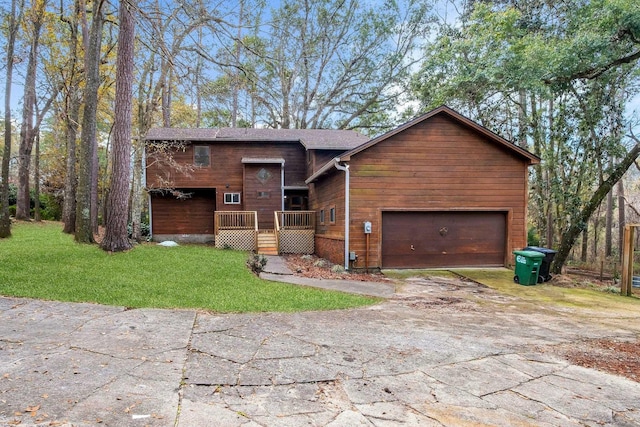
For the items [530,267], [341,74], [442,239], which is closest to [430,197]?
[442,239]

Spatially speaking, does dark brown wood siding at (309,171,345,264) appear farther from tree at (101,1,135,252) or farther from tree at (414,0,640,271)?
tree at (414,0,640,271)

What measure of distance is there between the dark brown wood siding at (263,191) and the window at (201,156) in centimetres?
208

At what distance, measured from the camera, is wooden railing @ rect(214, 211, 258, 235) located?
1598 centimetres

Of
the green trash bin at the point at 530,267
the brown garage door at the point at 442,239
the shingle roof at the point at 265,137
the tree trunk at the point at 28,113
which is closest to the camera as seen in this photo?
the green trash bin at the point at 530,267

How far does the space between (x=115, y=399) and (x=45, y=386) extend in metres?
0.59

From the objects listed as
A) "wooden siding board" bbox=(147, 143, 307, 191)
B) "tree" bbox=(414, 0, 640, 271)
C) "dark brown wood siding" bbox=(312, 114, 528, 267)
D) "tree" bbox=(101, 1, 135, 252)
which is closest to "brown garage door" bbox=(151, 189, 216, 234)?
"wooden siding board" bbox=(147, 143, 307, 191)

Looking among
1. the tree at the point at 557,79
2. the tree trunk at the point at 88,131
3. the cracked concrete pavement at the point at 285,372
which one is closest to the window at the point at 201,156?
the tree trunk at the point at 88,131

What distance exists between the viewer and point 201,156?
691 inches

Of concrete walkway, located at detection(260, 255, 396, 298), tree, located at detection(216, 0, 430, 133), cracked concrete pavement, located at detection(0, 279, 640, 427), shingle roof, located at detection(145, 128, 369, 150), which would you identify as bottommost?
concrete walkway, located at detection(260, 255, 396, 298)

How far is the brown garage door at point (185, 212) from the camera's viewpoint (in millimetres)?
17625

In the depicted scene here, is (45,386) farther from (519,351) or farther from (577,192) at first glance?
(577,192)

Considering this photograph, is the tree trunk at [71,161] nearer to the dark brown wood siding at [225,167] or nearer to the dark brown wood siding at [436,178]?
the dark brown wood siding at [225,167]

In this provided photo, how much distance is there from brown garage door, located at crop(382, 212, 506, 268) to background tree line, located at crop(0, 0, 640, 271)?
335 centimetres

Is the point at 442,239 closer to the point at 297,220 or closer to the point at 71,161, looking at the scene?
the point at 297,220
